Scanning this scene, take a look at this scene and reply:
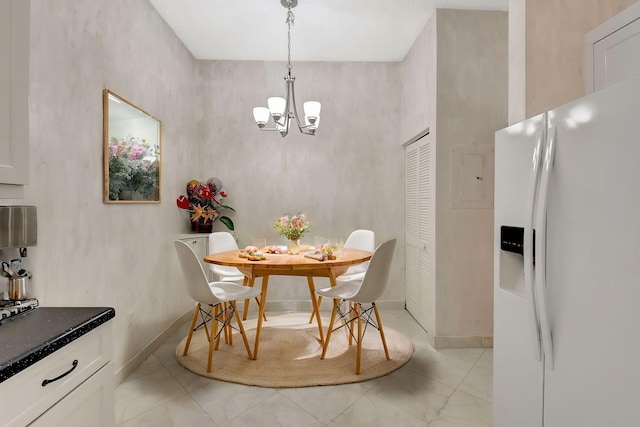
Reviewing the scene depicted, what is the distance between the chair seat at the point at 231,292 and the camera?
2.72 meters

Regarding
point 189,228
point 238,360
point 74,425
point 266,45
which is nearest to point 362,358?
point 238,360

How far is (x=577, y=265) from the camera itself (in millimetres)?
1127

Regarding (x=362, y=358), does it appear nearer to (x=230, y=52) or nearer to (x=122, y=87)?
(x=122, y=87)

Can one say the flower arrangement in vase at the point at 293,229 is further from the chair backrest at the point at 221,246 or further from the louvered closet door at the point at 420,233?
the louvered closet door at the point at 420,233

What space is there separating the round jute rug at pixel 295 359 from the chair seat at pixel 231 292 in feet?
1.60

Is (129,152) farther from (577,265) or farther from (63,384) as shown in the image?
(577,265)

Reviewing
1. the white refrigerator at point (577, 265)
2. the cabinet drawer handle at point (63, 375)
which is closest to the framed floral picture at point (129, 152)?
the cabinet drawer handle at point (63, 375)

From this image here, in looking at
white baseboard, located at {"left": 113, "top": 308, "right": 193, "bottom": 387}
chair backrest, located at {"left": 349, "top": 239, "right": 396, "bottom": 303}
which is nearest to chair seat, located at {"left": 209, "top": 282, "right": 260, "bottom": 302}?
white baseboard, located at {"left": 113, "top": 308, "right": 193, "bottom": 387}

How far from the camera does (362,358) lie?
2855 millimetres

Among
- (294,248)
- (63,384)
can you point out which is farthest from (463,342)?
(63,384)

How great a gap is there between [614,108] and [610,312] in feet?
1.82

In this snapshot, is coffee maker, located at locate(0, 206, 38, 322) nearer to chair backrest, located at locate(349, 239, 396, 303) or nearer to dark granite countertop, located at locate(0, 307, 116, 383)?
dark granite countertop, located at locate(0, 307, 116, 383)

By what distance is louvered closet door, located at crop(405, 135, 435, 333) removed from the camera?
3.36m

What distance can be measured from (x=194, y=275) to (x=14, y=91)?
1.56 m
